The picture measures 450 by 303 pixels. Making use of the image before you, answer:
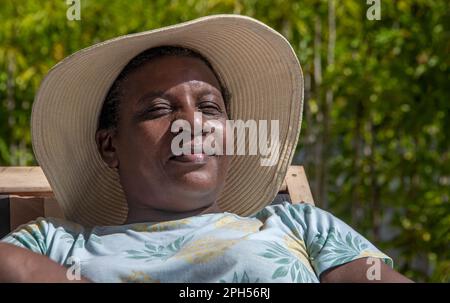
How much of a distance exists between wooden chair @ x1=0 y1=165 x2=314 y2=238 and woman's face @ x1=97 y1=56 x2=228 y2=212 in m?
0.46

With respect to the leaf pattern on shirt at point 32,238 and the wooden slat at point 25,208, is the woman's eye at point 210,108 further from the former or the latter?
the wooden slat at point 25,208

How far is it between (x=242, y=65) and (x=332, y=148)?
2197 mm

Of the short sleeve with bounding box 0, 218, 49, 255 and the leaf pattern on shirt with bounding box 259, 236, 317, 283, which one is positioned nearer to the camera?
the leaf pattern on shirt with bounding box 259, 236, 317, 283

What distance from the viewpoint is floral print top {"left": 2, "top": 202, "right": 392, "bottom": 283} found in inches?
74.9

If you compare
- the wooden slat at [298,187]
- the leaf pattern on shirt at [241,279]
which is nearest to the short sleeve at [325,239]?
the leaf pattern on shirt at [241,279]

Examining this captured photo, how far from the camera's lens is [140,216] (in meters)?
2.16

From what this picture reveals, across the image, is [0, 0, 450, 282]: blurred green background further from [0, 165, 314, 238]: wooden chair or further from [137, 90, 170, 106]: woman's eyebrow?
[137, 90, 170, 106]: woman's eyebrow

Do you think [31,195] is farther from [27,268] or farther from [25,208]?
[27,268]

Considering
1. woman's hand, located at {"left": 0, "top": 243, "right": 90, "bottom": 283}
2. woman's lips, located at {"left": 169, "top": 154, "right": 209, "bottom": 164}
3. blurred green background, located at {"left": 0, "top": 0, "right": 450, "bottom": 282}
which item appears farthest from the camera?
blurred green background, located at {"left": 0, "top": 0, "right": 450, "bottom": 282}

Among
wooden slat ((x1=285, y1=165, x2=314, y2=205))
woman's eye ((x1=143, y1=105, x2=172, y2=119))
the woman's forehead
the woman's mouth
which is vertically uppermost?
the woman's forehead

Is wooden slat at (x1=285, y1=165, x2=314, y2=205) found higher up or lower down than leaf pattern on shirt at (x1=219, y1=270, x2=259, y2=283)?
higher up

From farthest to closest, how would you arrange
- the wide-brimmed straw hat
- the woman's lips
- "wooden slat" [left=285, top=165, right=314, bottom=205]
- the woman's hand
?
"wooden slat" [left=285, top=165, right=314, bottom=205], the wide-brimmed straw hat, the woman's lips, the woman's hand

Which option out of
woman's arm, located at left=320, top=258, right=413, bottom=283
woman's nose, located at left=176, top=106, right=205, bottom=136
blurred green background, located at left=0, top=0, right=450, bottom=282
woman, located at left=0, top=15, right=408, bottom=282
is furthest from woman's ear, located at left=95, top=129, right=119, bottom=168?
blurred green background, located at left=0, top=0, right=450, bottom=282

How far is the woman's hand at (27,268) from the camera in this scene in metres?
1.83
